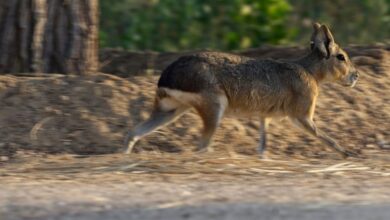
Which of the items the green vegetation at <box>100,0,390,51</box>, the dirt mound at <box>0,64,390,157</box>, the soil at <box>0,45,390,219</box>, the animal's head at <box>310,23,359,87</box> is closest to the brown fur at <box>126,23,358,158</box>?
the animal's head at <box>310,23,359,87</box>

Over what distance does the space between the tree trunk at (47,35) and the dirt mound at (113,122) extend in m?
0.37

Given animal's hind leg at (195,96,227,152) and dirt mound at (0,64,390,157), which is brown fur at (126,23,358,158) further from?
dirt mound at (0,64,390,157)

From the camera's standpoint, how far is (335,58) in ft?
37.1

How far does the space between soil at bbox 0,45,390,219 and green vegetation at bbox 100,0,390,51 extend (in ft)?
13.4

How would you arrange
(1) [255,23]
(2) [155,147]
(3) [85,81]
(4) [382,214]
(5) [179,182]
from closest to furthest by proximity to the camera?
(4) [382,214], (5) [179,182], (2) [155,147], (3) [85,81], (1) [255,23]

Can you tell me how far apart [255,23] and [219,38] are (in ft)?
4.01

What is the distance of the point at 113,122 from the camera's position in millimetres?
11242

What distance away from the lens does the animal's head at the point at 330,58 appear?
11.2 metres

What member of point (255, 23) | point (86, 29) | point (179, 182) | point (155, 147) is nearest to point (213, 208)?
point (179, 182)

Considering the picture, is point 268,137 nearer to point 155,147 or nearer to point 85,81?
point 155,147

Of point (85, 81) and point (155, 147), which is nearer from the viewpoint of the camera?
point (155, 147)

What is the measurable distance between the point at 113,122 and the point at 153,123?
90cm

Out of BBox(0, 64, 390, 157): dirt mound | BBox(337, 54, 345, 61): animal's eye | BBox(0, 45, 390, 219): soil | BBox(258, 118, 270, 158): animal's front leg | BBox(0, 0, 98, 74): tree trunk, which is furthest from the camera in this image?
BBox(0, 0, 98, 74): tree trunk

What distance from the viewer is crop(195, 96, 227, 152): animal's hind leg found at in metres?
10.1
